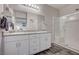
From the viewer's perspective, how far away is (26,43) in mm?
1335

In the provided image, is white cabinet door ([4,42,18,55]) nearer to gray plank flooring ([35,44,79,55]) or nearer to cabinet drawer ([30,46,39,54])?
cabinet drawer ([30,46,39,54])

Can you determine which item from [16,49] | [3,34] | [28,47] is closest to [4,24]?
[3,34]

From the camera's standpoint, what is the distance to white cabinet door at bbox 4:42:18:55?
1234 mm

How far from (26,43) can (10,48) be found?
0.94 feet

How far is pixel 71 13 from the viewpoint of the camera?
4.35ft

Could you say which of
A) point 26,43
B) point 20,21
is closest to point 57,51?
point 26,43

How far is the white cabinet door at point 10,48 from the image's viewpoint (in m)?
1.23

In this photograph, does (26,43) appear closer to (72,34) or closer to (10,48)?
(10,48)

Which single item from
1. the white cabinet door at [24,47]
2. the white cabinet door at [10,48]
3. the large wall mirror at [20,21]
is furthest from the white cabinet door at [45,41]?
the white cabinet door at [10,48]

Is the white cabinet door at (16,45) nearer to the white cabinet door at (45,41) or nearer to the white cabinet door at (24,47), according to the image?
the white cabinet door at (24,47)

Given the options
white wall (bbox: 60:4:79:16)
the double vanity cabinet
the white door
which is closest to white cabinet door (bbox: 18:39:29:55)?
the double vanity cabinet
